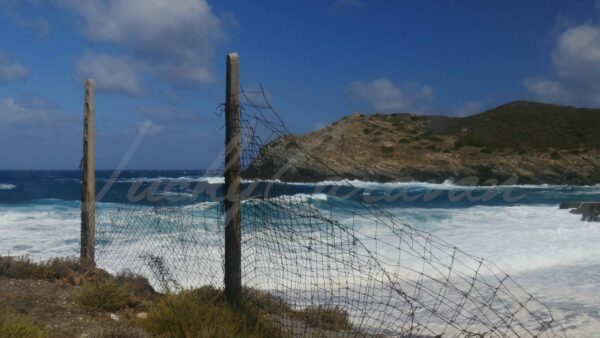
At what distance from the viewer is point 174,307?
5.41 metres

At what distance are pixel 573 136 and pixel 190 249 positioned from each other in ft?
255

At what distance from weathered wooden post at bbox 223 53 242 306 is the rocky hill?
131 ft

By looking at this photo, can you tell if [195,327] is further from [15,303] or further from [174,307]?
[15,303]

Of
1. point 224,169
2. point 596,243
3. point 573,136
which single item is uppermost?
point 573,136

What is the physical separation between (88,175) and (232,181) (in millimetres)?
4202

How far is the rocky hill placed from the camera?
5828 centimetres

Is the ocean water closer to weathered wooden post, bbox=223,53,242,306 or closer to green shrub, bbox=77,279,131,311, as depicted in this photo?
weathered wooden post, bbox=223,53,242,306

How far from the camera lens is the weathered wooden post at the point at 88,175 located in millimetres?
8602

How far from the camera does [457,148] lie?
6506 centimetres

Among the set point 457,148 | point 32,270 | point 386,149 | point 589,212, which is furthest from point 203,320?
point 457,148

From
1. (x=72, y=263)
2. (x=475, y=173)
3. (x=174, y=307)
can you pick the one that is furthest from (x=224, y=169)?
(x=475, y=173)

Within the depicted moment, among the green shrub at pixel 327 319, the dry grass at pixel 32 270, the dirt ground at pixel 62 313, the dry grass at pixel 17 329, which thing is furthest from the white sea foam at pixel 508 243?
the dry grass at pixel 17 329

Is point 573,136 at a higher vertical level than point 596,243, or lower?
higher

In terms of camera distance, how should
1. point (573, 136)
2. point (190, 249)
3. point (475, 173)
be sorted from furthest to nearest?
point (573, 136) < point (475, 173) < point (190, 249)
